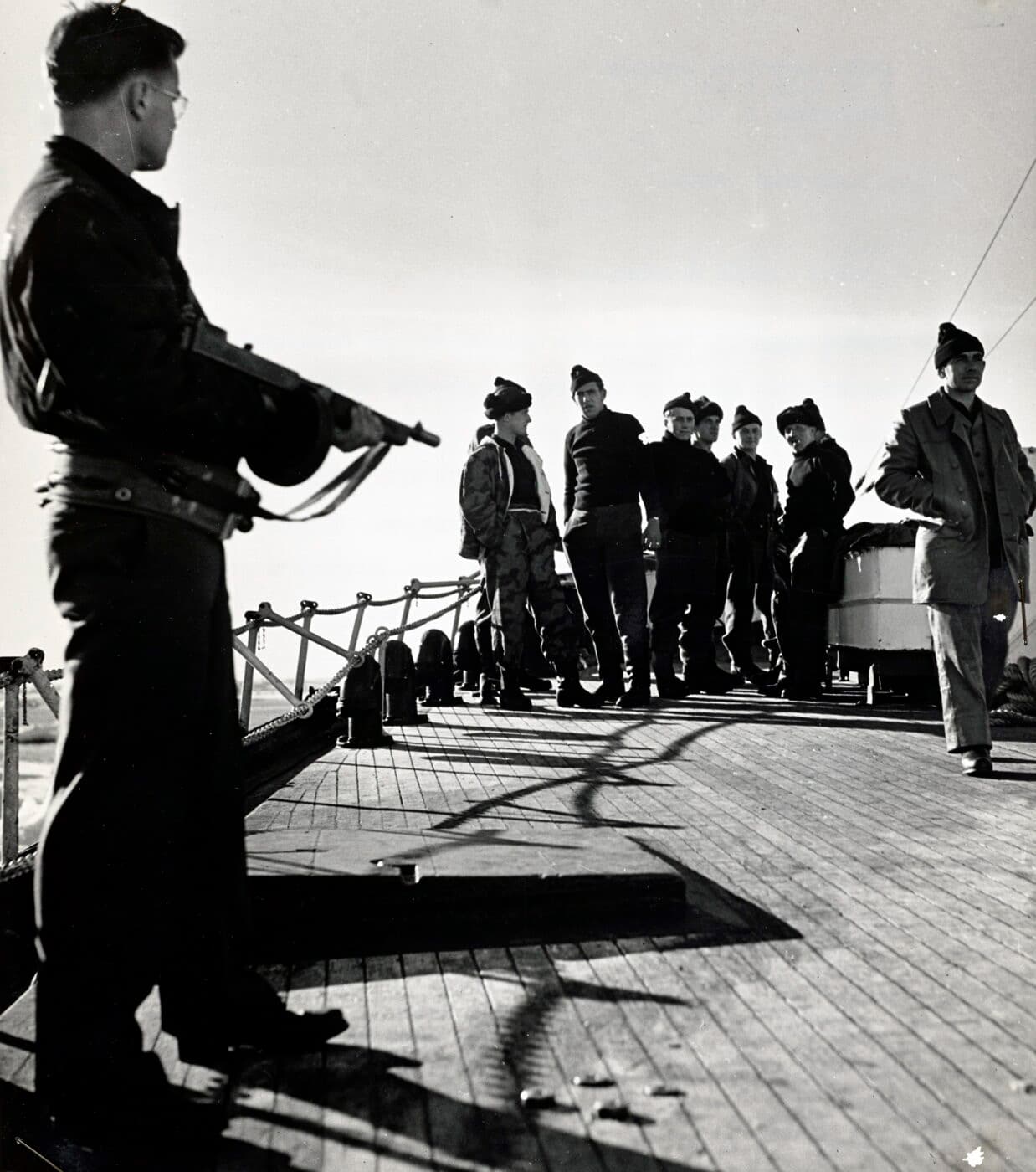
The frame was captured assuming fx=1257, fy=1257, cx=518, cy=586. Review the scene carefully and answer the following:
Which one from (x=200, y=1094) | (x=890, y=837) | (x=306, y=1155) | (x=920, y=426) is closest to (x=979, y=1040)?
(x=306, y=1155)

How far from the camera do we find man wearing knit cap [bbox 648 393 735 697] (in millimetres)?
9727

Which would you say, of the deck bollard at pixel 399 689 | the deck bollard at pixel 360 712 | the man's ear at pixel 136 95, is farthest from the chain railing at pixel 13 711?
the deck bollard at pixel 399 689

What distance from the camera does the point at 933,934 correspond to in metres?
3.06

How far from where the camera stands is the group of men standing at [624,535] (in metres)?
8.93

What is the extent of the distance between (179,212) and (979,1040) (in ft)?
7.15

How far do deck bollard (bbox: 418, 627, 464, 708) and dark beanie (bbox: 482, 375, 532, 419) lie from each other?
1998mm

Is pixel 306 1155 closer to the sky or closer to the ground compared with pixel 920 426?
closer to the ground

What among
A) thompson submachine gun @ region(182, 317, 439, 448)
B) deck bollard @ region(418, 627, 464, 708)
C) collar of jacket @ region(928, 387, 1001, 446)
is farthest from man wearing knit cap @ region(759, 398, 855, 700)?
thompson submachine gun @ region(182, 317, 439, 448)

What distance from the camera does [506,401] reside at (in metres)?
8.91

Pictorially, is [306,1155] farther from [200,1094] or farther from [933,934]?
[933,934]

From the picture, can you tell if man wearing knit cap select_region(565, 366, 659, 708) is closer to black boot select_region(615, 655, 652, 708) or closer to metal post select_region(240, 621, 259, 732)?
black boot select_region(615, 655, 652, 708)

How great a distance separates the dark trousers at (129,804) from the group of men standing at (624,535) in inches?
254

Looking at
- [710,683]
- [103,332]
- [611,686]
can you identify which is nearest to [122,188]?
[103,332]

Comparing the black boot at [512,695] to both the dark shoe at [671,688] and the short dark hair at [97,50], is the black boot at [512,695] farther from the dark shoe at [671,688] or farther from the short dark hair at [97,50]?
the short dark hair at [97,50]
